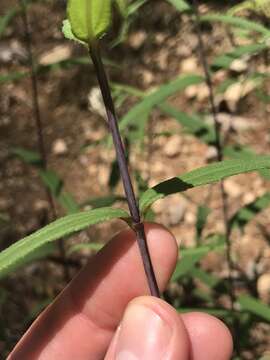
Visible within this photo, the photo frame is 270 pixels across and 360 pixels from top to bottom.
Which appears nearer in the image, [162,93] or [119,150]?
[119,150]

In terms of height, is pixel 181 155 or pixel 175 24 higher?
pixel 175 24

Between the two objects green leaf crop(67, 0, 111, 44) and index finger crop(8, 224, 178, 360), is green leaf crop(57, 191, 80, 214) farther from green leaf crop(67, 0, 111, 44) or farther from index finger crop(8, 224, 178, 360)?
green leaf crop(67, 0, 111, 44)

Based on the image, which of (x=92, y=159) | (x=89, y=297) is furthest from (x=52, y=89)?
(x=89, y=297)

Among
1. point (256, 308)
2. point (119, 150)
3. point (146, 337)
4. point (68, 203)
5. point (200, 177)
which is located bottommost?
point (256, 308)

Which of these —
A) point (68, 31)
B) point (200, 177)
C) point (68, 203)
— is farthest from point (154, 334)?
point (68, 203)

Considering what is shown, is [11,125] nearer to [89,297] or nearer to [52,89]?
[52,89]

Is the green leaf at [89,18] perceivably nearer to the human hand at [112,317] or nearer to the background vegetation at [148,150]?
the human hand at [112,317]

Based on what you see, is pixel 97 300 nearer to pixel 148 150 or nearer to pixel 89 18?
pixel 89 18
